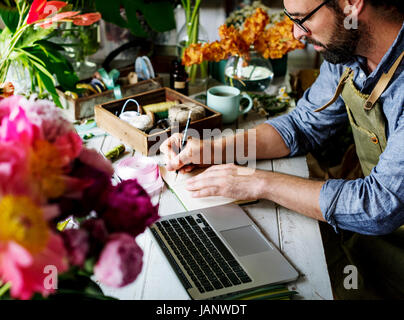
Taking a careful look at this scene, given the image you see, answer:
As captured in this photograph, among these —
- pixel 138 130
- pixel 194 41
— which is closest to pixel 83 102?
pixel 138 130

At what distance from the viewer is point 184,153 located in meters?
1.23

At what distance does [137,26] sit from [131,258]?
147cm

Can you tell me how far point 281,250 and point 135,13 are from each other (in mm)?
1234

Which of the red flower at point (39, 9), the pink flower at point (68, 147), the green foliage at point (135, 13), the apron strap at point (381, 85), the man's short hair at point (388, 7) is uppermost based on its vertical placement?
the man's short hair at point (388, 7)

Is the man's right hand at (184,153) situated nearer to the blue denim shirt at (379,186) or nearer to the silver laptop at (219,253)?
the silver laptop at (219,253)

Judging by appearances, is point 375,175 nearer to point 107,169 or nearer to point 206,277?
point 206,277

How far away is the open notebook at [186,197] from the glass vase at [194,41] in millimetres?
681

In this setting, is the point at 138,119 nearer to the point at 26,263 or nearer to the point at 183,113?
the point at 183,113

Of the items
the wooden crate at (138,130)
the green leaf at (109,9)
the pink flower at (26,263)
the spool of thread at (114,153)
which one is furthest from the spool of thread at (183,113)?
the pink flower at (26,263)

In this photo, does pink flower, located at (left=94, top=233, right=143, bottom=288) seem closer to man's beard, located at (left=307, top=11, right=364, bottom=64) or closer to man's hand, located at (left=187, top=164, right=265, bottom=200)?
man's hand, located at (left=187, top=164, right=265, bottom=200)

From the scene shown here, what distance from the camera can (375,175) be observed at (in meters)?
1.05

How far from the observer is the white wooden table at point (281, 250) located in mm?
850
